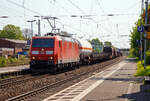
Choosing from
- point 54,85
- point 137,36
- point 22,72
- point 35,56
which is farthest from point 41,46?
point 137,36

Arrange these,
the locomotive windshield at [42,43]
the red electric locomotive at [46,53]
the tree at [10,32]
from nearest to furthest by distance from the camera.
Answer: the red electric locomotive at [46,53] < the locomotive windshield at [42,43] < the tree at [10,32]

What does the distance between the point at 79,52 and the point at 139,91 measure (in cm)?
2023

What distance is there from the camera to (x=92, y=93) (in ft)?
44.0

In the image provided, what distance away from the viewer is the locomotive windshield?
78.1 feet

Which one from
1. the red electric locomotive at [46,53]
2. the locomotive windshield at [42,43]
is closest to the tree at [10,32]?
the locomotive windshield at [42,43]

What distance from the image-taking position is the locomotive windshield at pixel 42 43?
78.1 ft

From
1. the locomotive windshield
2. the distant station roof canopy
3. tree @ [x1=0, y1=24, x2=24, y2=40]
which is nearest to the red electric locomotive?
the locomotive windshield

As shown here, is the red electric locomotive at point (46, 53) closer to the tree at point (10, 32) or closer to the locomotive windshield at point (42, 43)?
the locomotive windshield at point (42, 43)

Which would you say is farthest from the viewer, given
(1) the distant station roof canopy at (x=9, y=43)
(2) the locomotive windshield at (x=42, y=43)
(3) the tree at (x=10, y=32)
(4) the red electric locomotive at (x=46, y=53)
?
(3) the tree at (x=10, y=32)

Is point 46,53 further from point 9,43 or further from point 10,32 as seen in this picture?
point 10,32

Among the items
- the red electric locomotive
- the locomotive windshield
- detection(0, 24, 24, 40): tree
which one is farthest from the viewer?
detection(0, 24, 24, 40): tree

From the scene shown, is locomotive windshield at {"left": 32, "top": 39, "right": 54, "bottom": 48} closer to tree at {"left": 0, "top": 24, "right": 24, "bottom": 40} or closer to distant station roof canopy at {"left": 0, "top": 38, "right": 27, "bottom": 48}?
distant station roof canopy at {"left": 0, "top": 38, "right": 27, "bottom": 48}

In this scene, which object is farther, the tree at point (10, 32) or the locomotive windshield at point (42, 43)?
the tree at point (10, 32)

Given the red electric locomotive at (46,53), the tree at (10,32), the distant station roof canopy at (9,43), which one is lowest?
the red electric locomotive at (46,53)
